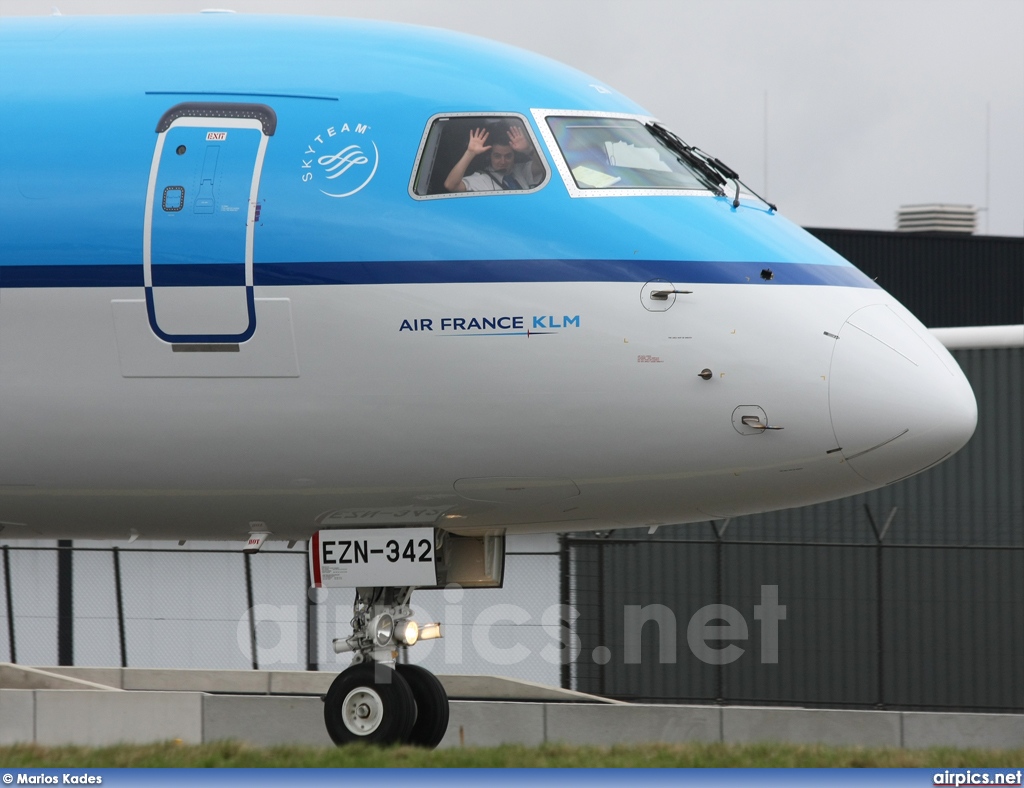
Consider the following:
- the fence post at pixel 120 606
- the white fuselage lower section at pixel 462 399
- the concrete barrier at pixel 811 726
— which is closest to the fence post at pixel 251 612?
the fence post at pixel 120 606

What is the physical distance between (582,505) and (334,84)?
3398mm

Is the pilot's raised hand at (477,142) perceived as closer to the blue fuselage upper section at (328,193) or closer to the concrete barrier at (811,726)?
the blue fuselage upper section at (328,193)

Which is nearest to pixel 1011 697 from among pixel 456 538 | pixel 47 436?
pixel 456 538

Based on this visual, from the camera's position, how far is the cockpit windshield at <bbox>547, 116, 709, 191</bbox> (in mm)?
9562

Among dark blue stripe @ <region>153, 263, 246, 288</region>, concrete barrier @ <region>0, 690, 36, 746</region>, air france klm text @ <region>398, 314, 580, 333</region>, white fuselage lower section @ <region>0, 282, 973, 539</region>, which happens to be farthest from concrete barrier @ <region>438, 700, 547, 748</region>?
dark blue stripe @ <region>153, 263, 246, 288</region>

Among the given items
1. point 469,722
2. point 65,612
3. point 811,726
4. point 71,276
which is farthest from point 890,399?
point 65,612

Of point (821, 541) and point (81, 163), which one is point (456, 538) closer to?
point (81, 163)

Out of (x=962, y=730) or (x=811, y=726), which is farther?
(x=811, y=726)

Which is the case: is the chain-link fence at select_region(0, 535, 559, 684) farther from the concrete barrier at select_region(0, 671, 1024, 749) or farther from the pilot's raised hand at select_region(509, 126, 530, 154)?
the pilot's raised hand at select_region(509, 126, 530, 154)

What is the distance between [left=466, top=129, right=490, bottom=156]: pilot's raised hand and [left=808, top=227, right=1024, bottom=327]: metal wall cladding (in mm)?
20007

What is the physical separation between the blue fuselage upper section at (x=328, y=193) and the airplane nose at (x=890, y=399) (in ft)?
1.92

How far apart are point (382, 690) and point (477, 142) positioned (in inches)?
153

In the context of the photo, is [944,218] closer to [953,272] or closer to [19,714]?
[953,272]

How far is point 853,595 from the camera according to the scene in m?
18.6
